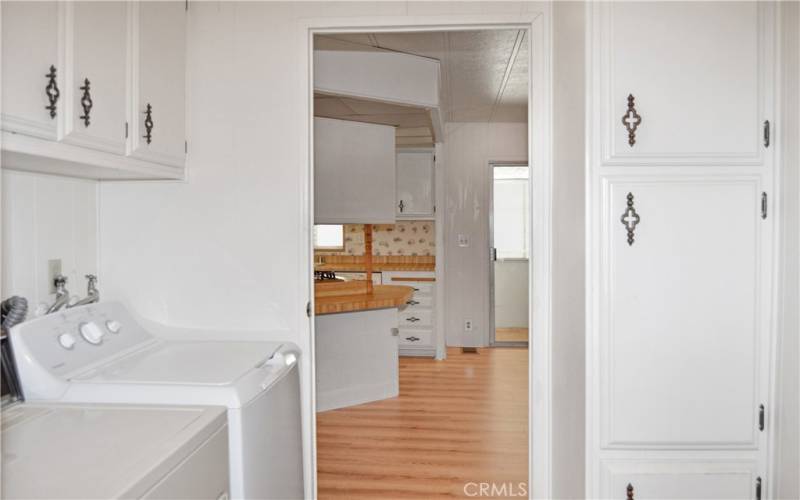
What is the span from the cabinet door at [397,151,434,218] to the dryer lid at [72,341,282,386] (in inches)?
159

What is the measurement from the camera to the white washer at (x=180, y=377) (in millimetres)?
1475

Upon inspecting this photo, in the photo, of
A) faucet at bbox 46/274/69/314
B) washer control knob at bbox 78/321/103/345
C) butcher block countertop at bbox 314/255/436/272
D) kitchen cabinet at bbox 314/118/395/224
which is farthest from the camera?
butcher block countertop at bbox 314/255/436/272

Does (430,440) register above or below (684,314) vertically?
below

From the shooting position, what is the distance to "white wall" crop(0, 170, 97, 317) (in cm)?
168

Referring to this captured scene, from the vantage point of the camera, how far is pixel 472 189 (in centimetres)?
602

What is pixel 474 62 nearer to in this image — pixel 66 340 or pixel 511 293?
pixel 66 340

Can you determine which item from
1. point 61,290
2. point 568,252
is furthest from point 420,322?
point 61,290

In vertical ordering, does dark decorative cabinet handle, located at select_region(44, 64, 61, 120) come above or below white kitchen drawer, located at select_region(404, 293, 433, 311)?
above

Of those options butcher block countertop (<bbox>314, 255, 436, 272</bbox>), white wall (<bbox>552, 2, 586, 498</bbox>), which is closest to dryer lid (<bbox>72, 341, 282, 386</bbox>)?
white wall (<bbox>552, 2, 586, 498</bbox>)

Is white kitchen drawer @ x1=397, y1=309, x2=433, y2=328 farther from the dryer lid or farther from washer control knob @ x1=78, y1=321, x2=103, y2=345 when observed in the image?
washer control knob @ x1=78, y1=321, x2=103, y2=345

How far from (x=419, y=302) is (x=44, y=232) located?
13.7 ft

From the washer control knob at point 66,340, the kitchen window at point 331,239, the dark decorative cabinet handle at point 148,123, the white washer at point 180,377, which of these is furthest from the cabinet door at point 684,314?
the kitchen window at point 331,239

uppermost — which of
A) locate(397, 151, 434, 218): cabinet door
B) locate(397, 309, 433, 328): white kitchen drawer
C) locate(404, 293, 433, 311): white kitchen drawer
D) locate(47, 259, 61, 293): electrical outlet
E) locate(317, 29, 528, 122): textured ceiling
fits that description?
locate(317, 29, 528, 122): textured ceiling

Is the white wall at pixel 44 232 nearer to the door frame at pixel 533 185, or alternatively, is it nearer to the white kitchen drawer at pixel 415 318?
the door frame at pixel 533 185
